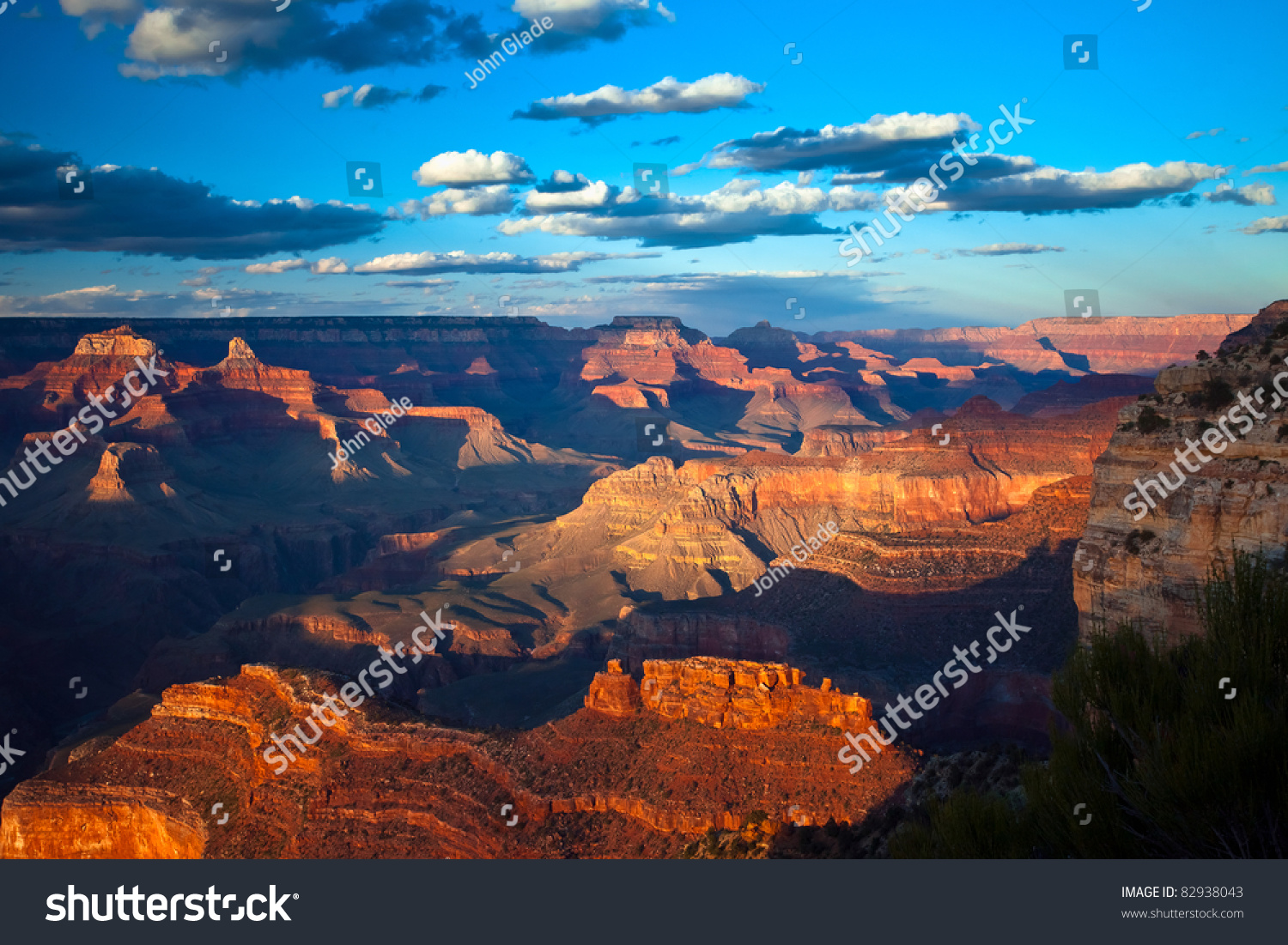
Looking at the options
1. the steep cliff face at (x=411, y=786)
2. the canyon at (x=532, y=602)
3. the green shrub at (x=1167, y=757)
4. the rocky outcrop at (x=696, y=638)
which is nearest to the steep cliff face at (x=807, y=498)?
the canyon at (x=532, y=602)

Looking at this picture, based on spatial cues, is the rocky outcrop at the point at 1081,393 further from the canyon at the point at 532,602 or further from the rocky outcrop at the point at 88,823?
the rocky outcrop at the point at 88,823

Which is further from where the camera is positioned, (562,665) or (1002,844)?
(562,665)

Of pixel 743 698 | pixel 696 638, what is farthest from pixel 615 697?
pixel 696 638

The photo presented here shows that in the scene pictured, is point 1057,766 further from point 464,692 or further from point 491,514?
point 491,514

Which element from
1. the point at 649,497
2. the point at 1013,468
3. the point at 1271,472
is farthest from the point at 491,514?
the point at 1271,472

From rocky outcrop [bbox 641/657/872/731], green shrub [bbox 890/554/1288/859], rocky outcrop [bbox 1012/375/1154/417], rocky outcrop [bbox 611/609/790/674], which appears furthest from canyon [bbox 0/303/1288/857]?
green shrub [bbox 890/554/1288/859]

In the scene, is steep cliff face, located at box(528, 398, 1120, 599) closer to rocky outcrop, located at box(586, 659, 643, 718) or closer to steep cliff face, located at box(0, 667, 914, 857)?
rocky outcrop, located at box(586, 659, 643, 718)
